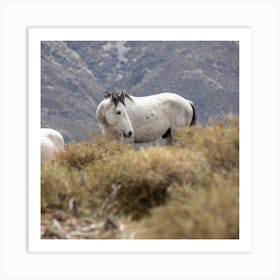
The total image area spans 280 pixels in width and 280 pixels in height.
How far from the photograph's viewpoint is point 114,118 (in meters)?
11.2

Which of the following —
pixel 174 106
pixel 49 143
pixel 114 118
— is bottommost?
pixel 49 143

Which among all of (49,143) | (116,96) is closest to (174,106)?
(116,96)

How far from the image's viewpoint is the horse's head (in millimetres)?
11219

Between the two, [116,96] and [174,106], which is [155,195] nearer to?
[116,96]

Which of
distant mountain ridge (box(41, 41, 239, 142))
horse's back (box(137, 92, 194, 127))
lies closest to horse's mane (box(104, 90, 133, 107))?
distant mountain ridge (box(41, 41, 239, 142))

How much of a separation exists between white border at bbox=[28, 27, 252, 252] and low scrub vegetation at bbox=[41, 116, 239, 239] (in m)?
0.09

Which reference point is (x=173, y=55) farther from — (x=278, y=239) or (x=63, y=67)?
(x=278, y=239)

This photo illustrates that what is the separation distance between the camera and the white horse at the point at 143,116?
11.2 metres

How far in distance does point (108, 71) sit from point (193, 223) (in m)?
5.17

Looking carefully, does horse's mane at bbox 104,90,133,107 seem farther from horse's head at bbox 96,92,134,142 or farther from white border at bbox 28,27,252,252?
white border at bbox 28,27,252,252
